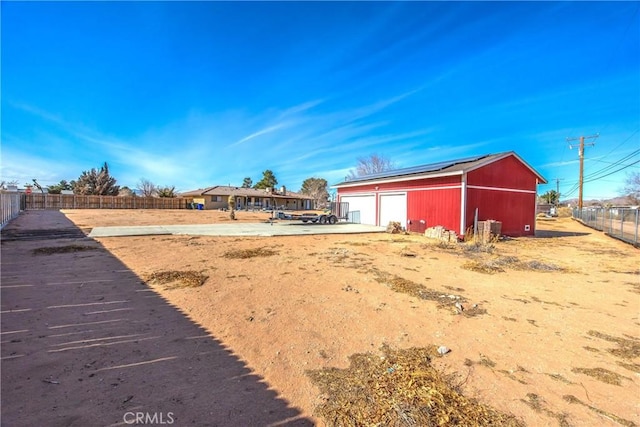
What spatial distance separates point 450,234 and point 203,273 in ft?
35.7

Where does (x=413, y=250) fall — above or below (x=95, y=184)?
below

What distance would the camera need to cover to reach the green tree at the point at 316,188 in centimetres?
6433

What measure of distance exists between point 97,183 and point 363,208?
48999 millimetres

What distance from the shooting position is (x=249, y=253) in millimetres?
8898

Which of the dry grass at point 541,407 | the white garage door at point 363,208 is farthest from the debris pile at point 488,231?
the dry grass at point 541,407

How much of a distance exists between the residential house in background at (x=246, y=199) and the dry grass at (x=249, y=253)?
119 ft

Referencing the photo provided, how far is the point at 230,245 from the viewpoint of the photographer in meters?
10.6

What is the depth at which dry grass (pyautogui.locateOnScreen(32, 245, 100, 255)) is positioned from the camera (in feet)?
27.2

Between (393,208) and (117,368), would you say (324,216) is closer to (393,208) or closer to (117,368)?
(393,208)

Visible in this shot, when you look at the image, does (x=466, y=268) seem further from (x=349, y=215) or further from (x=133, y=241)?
(x=349, y=215)

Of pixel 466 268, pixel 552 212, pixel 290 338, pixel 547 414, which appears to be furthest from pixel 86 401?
pixel 552 212

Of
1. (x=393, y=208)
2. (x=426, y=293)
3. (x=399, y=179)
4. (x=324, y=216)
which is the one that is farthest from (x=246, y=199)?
(x=426, y=293)

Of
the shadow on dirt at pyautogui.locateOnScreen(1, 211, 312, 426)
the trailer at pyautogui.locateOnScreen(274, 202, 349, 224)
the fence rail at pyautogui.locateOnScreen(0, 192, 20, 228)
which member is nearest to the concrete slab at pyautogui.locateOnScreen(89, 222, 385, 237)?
the trailer at pyautogui.locateOnScreen(274, 202, 349, 224)

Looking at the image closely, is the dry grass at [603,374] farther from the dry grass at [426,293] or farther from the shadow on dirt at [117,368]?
the shadow on dirt at [117,368]
